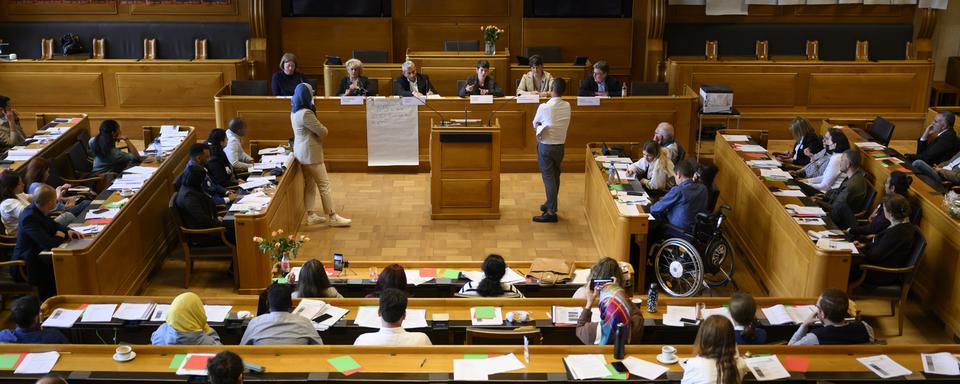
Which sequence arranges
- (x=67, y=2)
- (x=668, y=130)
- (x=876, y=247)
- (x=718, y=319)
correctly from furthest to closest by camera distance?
(x=67, y=2) → (x=668, y=130) → (x=876, y=247) → (x=718, y=319)

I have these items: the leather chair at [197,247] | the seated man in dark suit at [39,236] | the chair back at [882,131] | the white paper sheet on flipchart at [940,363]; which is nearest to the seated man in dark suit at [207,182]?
the leather chair at [197,247]

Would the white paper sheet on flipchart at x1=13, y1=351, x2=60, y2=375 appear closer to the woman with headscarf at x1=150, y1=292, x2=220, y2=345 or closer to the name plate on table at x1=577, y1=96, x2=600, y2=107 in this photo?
the woman with headscarf at x1=150, y1=292, x2=220, y2=345

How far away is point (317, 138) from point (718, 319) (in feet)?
18.3

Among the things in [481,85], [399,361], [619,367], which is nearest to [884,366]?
[619,367]

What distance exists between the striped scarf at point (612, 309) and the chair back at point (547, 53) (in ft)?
29.4

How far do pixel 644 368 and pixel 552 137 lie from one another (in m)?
4.52

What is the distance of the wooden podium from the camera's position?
30.6 feet

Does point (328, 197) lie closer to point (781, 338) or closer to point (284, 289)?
point (284, 289)

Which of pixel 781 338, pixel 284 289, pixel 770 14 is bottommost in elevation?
pixel 781 338

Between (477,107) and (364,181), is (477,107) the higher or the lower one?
the higher one

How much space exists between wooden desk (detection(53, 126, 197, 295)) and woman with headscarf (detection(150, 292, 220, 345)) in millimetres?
1741

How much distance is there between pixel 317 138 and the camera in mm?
9086

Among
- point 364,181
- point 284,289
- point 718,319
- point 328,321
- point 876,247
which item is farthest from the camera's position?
point 364,181

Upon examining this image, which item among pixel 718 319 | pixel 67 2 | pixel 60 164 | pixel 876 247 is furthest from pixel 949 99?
pixel 67 2
